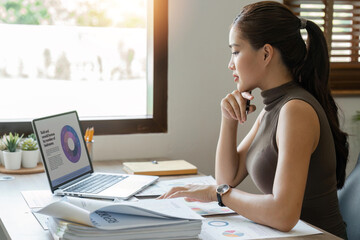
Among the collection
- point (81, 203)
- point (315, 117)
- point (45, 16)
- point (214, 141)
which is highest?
point (45, 16)

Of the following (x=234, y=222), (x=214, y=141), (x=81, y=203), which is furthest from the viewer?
(x=214, y=141)

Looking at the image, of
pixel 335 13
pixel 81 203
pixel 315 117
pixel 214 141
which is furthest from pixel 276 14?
pixel 335 13

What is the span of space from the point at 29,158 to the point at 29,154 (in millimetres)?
16

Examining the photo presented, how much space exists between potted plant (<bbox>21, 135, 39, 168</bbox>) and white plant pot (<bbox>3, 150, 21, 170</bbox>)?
0.08 ft

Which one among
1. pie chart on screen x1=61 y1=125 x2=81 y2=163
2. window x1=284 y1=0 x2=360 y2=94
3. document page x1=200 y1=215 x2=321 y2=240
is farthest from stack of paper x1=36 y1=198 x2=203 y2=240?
window x1=284 y1=0 x2=360 y2=94

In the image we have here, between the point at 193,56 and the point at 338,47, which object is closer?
the point at 193,56

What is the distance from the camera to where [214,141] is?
261 cm

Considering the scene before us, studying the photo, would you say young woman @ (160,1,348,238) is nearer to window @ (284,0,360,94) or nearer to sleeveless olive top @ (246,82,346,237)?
sleeveless olive top @ (246,82,346,237)

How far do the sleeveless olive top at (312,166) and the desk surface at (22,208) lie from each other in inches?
10.3

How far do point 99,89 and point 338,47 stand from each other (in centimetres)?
124

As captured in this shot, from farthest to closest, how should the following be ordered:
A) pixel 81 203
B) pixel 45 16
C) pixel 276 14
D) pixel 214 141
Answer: pixel 214 141
pixel 45 16
pixel 276 14
pixel 81 203

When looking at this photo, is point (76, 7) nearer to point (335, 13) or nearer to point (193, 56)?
point (193, 56)

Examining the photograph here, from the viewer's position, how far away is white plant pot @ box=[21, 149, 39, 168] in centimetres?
214

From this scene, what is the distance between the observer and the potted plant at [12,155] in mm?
2114
